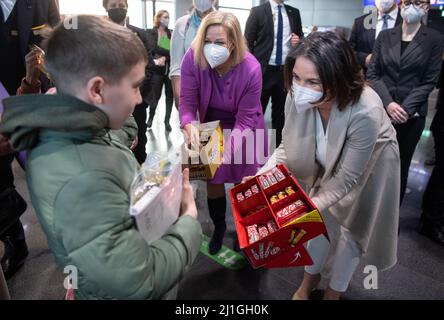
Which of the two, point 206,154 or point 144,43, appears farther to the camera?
point 144,43

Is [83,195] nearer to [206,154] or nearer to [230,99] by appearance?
[206,154]

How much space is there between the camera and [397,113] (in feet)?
7.56

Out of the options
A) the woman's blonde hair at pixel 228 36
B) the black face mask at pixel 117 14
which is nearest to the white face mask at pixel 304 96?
the woman's blonde hair at pixel 228 36

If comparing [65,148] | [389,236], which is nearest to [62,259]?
[65,148]

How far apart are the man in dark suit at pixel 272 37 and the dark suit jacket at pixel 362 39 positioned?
1.76 ft

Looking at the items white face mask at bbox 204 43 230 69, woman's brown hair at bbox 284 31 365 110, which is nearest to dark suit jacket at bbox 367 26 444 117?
woman's brown hair at bbox 284 31 365 110

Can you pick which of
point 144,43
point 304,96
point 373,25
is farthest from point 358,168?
point 373,25

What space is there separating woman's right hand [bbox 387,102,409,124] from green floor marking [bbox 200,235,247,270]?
143 cm

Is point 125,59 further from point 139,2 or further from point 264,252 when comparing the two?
point 139,2

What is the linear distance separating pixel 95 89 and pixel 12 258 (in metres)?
1.80

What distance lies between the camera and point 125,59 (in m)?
0.84

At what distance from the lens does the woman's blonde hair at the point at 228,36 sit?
189 cm

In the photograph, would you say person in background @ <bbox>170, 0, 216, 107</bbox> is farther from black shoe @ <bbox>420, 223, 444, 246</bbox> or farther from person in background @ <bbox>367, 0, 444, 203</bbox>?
black shoe @ <bbox>420, 223, 444, 246</bbox>
